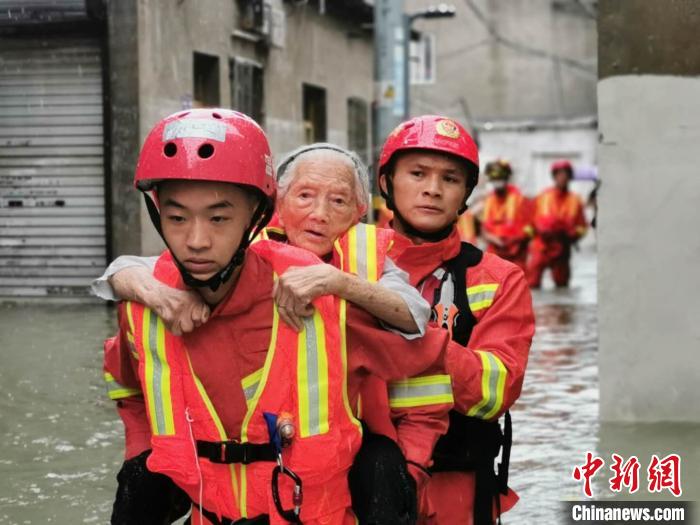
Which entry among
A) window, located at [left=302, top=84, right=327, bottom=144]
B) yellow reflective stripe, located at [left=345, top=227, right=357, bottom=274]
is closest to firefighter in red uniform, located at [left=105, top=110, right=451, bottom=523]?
yellow reflective stripe, located at [left=345, top=227, right=357, bottom=274]

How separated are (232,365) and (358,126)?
18.0 metres

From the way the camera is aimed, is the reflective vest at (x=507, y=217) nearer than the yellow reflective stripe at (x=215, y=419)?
No

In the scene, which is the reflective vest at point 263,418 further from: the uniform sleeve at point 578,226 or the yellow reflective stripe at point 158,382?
the uniform sleeve at point 578,226

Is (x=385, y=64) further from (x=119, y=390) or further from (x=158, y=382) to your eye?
(x=158, y=382)

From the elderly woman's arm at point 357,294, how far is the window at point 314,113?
1338cm

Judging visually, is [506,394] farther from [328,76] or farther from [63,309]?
[328,76]

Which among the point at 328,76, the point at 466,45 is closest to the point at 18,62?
the point at 328,76

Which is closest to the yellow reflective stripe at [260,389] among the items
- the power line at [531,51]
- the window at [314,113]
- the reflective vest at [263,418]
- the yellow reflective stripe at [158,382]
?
the reflective vest at [263,418]

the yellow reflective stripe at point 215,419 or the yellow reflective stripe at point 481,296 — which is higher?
the yellow reflective stripe at point 481,296

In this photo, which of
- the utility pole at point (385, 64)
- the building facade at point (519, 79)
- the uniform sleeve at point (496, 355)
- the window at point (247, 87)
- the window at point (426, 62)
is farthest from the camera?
the building facade at point (519, 79)

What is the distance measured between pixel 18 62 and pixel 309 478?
23.4 ft

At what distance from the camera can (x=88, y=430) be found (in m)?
7.68

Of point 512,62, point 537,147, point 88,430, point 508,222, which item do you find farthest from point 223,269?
point 512,62

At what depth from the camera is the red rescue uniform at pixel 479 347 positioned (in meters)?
4.06
